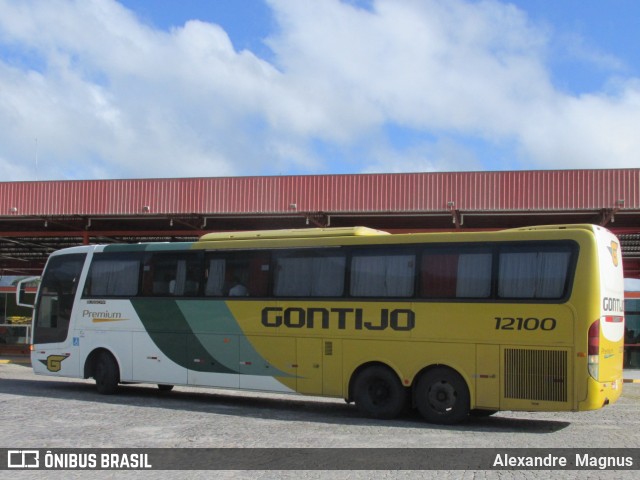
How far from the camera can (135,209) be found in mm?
23500

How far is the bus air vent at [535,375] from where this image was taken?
11.2m

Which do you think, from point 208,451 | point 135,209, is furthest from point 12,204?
point 208,451

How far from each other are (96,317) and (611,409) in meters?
10.6

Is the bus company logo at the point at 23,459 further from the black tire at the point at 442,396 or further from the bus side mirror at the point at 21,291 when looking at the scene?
the bus side mirror at the point at 21,291

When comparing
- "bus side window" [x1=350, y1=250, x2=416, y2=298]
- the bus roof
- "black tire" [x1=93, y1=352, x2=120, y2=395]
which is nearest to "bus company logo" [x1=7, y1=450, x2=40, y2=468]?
"bus side window" [x1=350, y1=250, x2=416, y2=298]

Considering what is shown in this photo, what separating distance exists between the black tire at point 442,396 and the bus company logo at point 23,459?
6.00 metres

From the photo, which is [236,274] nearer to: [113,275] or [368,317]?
[368,317]

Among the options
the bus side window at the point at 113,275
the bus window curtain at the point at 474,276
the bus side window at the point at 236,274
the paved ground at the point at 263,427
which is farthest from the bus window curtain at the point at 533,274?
the bus side window at the point at 113,275

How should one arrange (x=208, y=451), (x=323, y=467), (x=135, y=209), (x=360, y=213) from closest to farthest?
(x=323, y=467) → (x=208, y=451) → (x=360, y=213) → (x=135, y=209)

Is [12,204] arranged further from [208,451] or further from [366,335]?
[208,451]

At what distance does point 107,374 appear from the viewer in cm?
1586

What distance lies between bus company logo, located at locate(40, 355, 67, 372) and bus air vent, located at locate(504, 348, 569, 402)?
9772 mm

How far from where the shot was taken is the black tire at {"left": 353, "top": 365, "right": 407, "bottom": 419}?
494 inches

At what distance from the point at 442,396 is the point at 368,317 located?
5.93 ft
